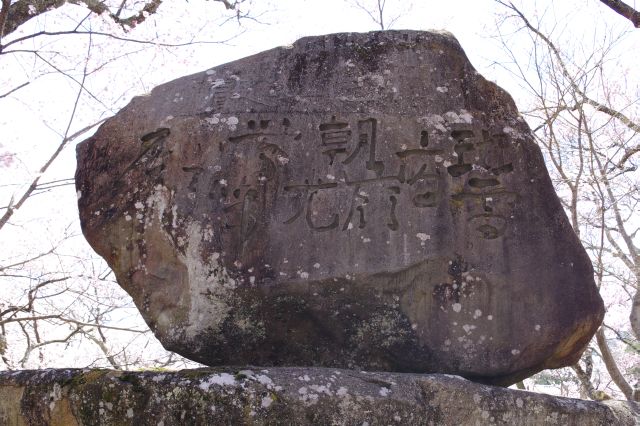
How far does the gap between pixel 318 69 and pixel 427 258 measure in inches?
48.6

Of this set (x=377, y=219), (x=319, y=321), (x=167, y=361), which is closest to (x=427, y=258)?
(x=377, y=219)

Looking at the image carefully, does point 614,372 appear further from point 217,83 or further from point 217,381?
point 217,381

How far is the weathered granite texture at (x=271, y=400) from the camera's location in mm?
2711

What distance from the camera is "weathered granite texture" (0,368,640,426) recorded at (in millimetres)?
2711

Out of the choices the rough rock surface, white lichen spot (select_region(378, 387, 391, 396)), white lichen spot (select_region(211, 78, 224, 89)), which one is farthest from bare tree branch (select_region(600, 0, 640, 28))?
white lichen spot (select_region(378, 387, 391, 396))

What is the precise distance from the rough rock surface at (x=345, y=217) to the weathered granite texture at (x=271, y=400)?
15.1 inches

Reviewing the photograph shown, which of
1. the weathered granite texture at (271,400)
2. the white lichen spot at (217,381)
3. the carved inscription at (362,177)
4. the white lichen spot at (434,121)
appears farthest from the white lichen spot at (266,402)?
the white lichen spot at (434,121)

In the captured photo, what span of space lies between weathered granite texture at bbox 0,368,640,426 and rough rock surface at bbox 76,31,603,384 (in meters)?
0.38

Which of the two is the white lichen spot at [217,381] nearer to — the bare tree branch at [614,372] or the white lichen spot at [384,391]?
the white lichen spot at [384,391]

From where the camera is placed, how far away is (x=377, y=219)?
140 inches

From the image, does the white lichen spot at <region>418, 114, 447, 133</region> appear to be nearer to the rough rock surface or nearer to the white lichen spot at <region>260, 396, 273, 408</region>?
the rough rock surface

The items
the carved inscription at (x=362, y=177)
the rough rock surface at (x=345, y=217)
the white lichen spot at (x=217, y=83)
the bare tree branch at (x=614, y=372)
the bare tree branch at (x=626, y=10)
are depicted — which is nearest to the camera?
the rough rock surface at (x=345, y=217)

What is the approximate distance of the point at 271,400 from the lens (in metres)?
2.70

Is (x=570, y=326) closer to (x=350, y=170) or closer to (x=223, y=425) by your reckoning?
(x=350, y=170)
